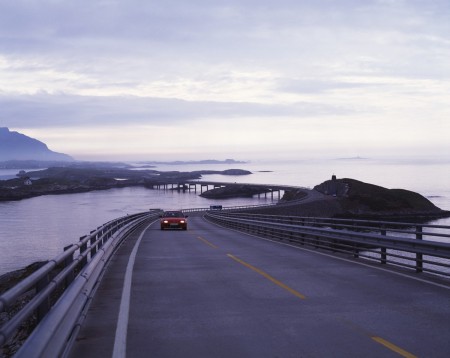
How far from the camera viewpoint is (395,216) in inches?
4441

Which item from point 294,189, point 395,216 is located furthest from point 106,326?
point 294,189

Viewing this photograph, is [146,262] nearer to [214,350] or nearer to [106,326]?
[106,326]

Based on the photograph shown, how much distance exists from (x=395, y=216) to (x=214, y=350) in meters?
112

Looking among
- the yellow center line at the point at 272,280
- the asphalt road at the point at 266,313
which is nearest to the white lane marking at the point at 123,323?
the asphalt road at the point at 266,313

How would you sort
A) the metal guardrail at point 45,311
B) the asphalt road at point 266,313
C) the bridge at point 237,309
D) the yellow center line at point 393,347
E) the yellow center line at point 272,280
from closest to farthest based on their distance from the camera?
the metal guardrail at point 45,311, the yellow center line at point 393,347, the bridge at point 237,309, the asphalt road at point 266,313, the yellow center line at point 272,280

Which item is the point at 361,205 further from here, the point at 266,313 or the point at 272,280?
the point at 266,313

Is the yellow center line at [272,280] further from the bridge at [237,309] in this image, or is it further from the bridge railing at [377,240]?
the bridge railing at [377,240]

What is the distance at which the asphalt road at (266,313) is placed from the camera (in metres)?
6.50

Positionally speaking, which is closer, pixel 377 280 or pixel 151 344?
pixel 151 344

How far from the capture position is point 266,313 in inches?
331

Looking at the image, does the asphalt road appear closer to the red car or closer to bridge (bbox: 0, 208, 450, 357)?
bridge (bbox: 0, 208, 450, 357)

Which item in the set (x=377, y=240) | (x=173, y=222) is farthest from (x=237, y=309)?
(x=173, y=222)

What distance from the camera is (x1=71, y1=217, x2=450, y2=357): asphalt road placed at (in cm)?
650

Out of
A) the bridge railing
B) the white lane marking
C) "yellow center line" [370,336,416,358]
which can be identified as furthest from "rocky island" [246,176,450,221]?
"yellow center line" [370,336,416,358]
